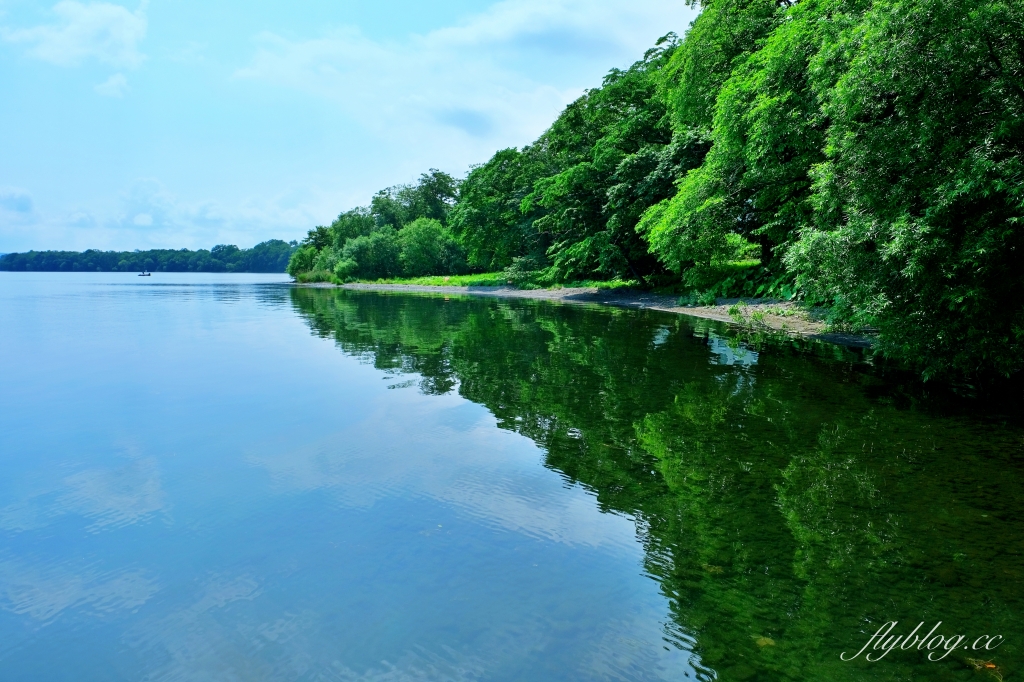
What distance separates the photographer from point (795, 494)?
20.7 feet

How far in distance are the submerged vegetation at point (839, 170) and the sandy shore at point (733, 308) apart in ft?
2.50

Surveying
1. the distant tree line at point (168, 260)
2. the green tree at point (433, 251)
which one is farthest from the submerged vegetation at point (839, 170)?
the distant tree line at point (168, 260)

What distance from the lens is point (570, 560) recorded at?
5090 millimetres

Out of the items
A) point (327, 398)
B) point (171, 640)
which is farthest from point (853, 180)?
point (171, 640)

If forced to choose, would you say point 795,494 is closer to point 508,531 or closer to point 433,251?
point 508,531

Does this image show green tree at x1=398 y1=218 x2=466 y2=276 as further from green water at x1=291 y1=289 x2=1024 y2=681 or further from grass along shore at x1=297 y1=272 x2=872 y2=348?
green water at x1=291 y1=289 x2=1024 y2=681

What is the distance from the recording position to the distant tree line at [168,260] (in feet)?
600

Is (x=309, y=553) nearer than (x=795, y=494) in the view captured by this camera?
Yes

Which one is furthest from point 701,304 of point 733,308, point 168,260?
point 168,260

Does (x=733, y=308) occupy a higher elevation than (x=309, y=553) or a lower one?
higher

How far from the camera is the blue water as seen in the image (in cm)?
386

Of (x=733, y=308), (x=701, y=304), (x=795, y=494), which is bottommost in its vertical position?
(x=795, y=494)

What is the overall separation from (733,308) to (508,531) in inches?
690

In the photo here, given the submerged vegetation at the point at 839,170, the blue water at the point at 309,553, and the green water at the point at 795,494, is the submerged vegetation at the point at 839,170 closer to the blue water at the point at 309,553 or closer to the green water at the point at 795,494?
the green water at the point at 795,494
